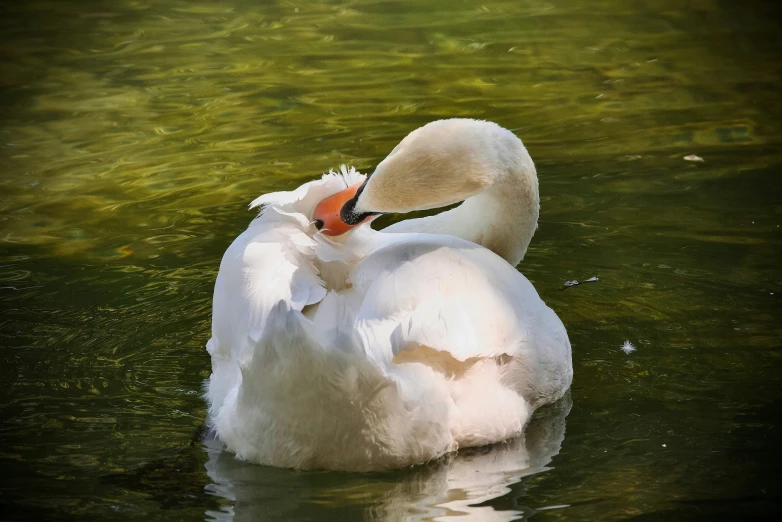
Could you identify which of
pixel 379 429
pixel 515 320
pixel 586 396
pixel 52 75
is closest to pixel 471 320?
pixel 515 320

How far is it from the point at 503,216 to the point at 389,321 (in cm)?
119

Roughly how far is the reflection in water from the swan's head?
3.36ft

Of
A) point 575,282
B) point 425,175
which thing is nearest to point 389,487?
point 425,175

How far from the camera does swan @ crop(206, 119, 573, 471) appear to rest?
144 inches

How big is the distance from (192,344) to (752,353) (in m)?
2.45

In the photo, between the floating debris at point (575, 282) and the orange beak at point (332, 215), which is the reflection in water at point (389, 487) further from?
the floating debris at point (575, 282)

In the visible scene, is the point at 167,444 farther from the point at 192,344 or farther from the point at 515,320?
the point at 515,320

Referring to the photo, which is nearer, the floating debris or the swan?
the swan

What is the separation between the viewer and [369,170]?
771 centimetres

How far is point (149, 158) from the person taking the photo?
27.9 ft

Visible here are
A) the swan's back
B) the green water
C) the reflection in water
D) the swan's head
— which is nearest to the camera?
the swan's back

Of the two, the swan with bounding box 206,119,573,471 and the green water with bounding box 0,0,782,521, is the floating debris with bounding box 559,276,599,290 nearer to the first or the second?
the green water with bounding box 0,0,782,521

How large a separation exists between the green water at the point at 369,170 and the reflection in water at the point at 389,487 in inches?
0.4

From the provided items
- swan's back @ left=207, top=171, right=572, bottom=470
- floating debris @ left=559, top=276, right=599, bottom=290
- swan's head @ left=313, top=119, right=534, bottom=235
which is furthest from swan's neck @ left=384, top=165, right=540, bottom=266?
floating debris @ left=559, top=276, right=599, bottom=290
